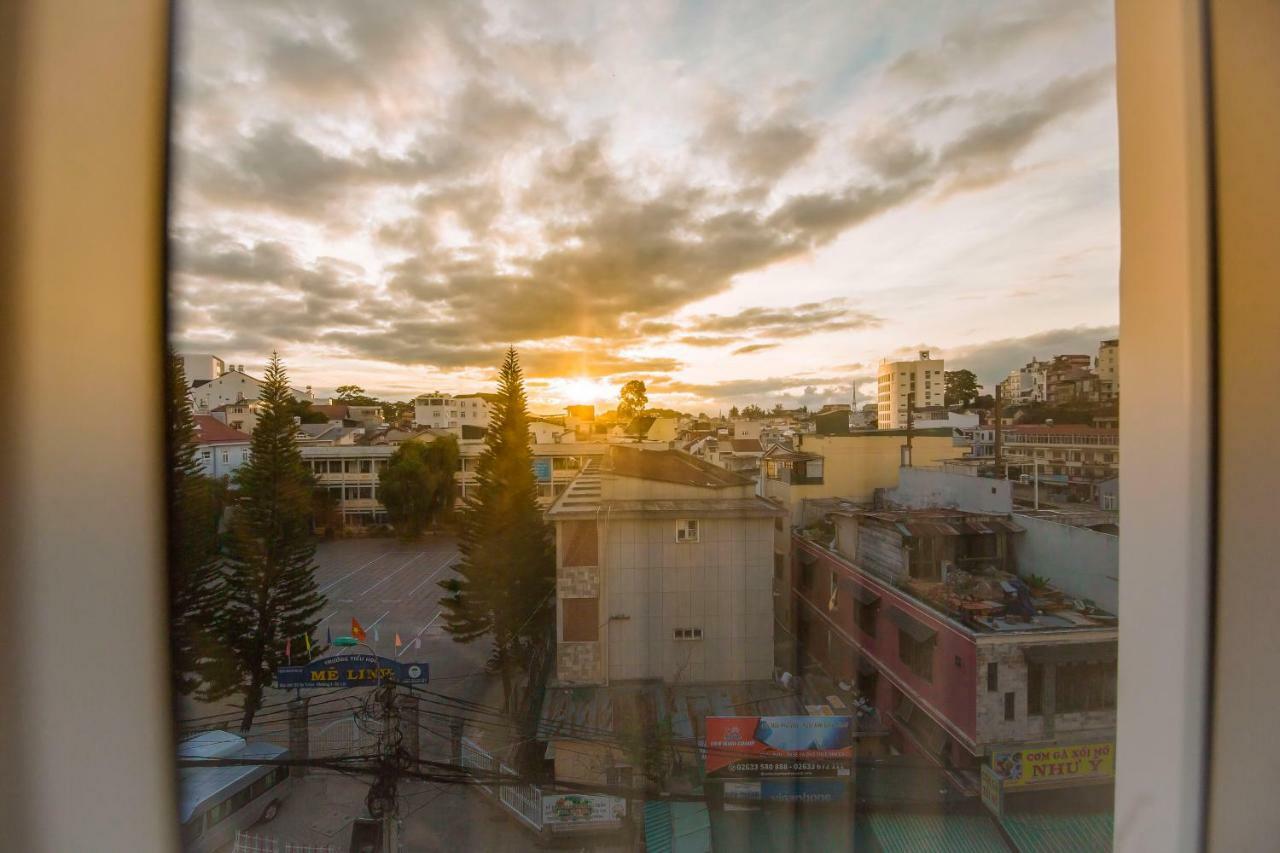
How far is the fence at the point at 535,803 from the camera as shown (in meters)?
1.27

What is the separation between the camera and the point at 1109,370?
1188mm

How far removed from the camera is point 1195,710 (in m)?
1.01

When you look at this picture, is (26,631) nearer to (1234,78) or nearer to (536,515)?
(536,515)

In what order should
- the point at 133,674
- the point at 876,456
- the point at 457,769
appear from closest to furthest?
the point at 133,674, the point at 457,769, the point at 876,456

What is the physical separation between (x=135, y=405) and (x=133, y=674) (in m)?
0.51

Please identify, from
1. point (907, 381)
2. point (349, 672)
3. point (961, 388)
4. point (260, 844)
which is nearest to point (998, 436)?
point (961, 388)

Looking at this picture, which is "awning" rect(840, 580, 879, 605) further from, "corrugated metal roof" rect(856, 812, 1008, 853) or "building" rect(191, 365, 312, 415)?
"building" rect(191, 365, 312, 415)

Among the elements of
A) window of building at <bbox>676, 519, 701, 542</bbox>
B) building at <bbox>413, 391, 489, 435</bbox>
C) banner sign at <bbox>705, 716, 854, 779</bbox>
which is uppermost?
building at <bbox>413, 391, 489, 435</bbox>

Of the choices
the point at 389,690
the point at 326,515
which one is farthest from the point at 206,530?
the point at 389,690

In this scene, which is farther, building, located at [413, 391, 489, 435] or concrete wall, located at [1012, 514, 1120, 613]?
building, located at [413, 391, 489, 435]

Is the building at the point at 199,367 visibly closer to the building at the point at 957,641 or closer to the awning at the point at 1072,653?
the building at the point at 957,641

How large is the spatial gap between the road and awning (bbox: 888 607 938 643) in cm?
107

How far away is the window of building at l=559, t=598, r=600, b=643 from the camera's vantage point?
134 cm

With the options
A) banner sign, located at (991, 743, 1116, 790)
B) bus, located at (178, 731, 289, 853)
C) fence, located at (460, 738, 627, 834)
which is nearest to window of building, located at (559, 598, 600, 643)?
fence, located at (460, 738, 627, 834)
